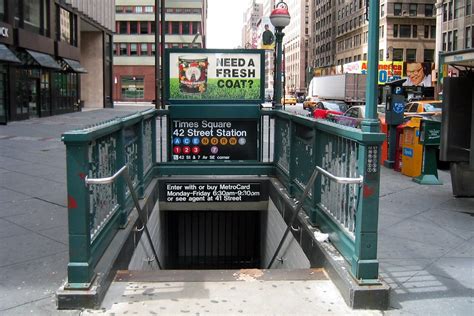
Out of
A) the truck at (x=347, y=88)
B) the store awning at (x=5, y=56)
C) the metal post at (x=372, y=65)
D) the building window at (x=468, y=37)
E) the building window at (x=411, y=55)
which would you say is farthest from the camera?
the building window at (x=411, y=55)

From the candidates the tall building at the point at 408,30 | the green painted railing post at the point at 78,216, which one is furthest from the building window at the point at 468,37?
the green painted railing post at the point at 78,216

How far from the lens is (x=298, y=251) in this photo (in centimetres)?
674

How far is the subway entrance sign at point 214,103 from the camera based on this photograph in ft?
31.3

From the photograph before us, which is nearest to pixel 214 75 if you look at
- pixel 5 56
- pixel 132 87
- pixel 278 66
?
pixel 278 66

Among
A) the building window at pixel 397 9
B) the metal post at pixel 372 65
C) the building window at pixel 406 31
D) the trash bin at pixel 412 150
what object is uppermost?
the building window at pixel 397 9

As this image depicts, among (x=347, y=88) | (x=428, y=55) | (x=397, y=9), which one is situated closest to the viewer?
(x=347, y=88)

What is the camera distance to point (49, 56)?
33.9m

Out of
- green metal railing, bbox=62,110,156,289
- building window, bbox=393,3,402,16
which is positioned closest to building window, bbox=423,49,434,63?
building window, bbox=393,3,402,16

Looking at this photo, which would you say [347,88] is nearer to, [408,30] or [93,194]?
[93,194]

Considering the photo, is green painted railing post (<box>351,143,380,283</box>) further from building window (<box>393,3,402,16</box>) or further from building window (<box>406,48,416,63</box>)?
building window (<box>393,3,402,16</box>)

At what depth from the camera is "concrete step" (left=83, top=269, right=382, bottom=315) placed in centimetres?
418

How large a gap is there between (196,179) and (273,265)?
2.08m

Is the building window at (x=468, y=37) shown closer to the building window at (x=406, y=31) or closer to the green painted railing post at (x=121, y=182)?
the building window at (x=406, y=31)

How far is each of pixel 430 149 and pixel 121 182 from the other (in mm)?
6332
